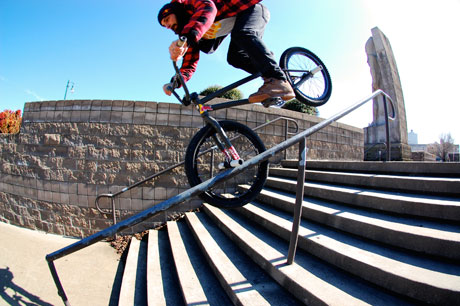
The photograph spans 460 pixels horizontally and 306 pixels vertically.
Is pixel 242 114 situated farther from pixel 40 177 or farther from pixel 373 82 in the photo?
pixel 373 82

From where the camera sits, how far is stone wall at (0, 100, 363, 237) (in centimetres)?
425

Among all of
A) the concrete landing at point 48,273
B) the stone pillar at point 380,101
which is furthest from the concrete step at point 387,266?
the stone pillar at point 380,101

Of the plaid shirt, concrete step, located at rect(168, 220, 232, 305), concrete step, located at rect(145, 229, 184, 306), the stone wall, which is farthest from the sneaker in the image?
the stone wall

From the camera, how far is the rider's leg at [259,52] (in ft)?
5.41

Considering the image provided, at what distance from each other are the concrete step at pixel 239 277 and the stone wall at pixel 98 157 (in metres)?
1.81

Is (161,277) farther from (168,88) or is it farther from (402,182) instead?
(402,182)

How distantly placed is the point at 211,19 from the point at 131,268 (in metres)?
3.07

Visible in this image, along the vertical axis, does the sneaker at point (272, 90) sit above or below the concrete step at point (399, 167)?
above

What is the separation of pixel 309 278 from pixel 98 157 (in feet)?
14.4

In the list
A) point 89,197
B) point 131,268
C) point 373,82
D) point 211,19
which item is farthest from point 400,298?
point 373,82

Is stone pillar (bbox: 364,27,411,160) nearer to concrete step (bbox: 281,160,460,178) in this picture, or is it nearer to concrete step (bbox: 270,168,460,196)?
concrete step (bbox: 281,160,460,178)

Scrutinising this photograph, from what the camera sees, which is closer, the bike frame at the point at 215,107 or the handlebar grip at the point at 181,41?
the handlebar grip at the point at 181,41

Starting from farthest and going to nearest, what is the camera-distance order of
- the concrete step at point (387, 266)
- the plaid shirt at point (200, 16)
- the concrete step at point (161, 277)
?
the concrete step at point (161, 277) < the plaid shirt at point (200, 16) < the concrete step at point (387, 266)

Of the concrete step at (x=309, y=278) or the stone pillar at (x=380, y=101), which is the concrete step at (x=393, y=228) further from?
the stone pillar at (x=380, y=101)
